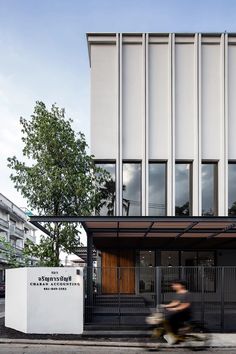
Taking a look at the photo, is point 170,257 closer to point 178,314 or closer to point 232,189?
point 232,189

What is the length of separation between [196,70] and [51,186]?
9.66 m

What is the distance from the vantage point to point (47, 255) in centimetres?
2002

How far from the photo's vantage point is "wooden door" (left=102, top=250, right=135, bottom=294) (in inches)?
979

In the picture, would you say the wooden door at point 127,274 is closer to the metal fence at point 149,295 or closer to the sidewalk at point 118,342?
the metal fence at point 149,295

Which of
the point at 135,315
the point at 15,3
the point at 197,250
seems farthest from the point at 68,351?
the point at 197,250

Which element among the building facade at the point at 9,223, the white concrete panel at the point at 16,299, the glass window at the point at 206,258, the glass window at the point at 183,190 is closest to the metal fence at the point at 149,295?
the glass window at the point at 206,258

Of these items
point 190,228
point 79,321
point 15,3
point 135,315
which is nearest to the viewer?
point 15,3

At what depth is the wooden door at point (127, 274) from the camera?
25266 millimetres

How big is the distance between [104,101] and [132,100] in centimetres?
139

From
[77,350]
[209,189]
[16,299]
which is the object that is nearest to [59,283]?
[16,299]

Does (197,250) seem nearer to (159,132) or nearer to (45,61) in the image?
(159,132)

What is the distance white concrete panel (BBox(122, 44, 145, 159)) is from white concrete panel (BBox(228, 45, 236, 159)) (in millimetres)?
4349

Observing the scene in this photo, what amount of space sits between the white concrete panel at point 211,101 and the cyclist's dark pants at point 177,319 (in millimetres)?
12993

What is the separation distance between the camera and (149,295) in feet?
80.6
